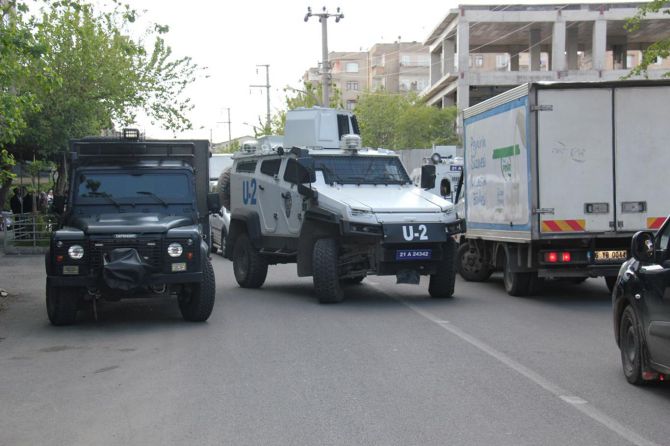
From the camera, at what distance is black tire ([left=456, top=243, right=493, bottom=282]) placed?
17.2 m

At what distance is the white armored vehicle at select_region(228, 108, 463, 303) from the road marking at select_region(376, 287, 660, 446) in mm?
2008

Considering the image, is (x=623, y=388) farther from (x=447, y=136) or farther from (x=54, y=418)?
(x=447, y=136)

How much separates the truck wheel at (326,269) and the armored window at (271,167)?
2.68 meters

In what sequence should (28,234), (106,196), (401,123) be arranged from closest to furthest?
(106,196), (28,234), (401,123)

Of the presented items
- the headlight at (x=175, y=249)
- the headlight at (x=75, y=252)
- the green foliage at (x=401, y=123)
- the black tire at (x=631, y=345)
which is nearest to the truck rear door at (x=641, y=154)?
the black tire at (x=631, y=345)

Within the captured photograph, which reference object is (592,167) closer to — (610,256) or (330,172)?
(610,256)

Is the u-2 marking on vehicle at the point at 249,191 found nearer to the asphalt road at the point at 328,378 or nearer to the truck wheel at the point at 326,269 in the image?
the truck wheel at the point at 326,269

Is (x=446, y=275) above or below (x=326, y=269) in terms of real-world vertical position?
below

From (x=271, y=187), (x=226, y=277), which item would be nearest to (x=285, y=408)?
(x=271, y=187)

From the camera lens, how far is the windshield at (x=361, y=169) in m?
14.9

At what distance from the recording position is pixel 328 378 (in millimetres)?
8062

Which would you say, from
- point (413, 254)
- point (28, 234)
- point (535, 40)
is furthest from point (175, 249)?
point (535, 40)

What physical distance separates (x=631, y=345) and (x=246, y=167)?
424 inches

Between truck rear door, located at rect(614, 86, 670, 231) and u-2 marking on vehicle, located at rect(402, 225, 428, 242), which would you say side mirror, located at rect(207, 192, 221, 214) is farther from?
truck rear door, located at rect(614, 86, 670, 231)
